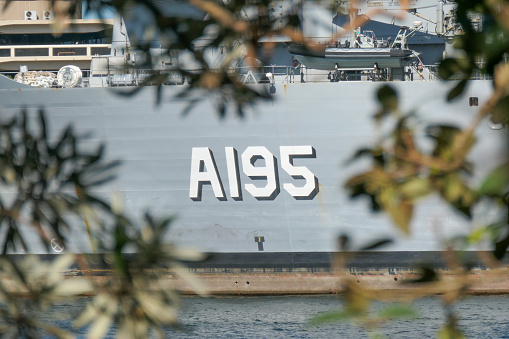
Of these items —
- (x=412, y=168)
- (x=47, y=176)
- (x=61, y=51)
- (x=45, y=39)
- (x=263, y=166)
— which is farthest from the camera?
(x=45, y=39)

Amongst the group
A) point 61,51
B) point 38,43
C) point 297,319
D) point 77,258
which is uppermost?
point 38,43

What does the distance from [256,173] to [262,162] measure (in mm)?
260

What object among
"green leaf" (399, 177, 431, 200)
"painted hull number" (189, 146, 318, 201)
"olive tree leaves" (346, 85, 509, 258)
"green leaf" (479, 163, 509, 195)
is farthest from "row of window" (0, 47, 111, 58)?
"green leaf" (479, 163, 509, 195)

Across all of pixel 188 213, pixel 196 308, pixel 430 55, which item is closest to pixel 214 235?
pixel 188 213

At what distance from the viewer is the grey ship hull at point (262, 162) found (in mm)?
13836

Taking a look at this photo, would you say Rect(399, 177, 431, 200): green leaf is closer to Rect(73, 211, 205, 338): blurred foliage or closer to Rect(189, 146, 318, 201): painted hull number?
Rect(73, 211, 205, 338): blurred foliage

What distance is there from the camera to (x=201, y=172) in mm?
14023

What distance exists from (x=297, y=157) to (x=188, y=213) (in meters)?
2.56

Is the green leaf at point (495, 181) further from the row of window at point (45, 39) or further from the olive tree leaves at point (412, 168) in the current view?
the row of window at point (45, 39)

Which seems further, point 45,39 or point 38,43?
point 38,43

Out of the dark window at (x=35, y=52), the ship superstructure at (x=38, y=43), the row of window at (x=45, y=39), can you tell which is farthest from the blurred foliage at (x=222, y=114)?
the row of window at (x=45, y=39)

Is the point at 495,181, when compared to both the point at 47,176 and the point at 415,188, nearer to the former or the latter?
the point at 415,188

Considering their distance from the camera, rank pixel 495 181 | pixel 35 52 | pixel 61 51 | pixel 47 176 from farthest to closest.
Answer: pixel 61 51 → pixel 35 52 → pixel 47 176 → pixel 495 181

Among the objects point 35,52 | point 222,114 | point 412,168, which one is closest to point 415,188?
point 412,168
